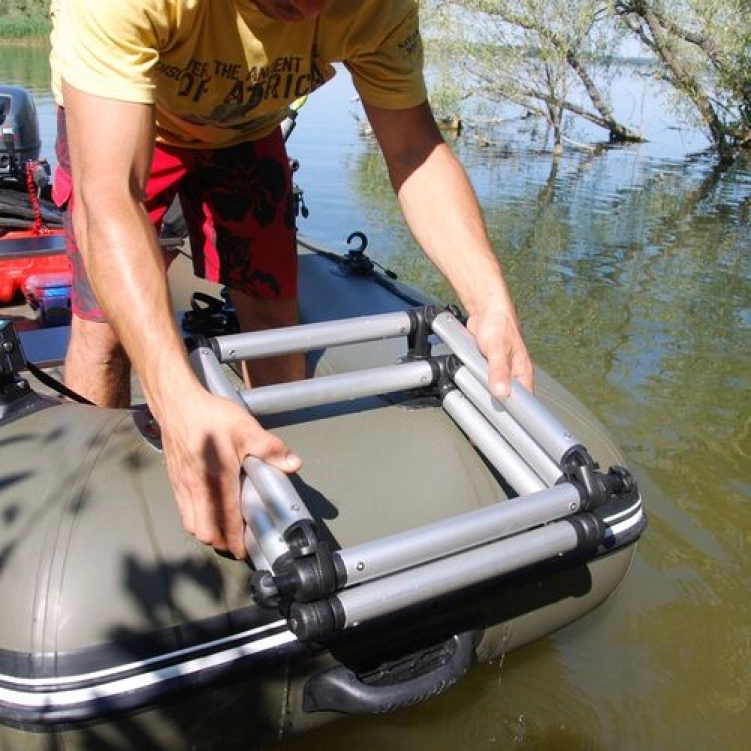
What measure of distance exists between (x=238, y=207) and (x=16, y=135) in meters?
2.88

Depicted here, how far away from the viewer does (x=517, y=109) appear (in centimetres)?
1670

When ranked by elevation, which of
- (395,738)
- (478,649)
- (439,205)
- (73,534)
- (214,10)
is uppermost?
(214,10)

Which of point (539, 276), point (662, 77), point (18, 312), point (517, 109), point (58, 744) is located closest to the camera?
point (58, 744)

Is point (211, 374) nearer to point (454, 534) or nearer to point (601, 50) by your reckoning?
point (454, 534)

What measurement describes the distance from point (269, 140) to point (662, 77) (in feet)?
49.9

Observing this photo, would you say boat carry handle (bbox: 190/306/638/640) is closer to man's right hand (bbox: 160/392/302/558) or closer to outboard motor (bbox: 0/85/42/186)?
man's right hand (bbox: 160/392/302/558)

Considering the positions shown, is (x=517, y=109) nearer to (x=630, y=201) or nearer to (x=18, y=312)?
(x=630, y=201)

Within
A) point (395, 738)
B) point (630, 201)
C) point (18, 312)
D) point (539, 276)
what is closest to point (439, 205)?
point (395, 738)

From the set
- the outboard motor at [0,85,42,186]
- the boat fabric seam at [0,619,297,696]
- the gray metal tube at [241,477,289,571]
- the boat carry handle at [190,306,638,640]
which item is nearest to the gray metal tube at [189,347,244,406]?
the boat carry handle at [190,306,638,640]

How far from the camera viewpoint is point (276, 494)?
56.7 inches

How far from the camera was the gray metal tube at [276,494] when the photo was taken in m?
1.42

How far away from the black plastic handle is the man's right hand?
49 centimetres

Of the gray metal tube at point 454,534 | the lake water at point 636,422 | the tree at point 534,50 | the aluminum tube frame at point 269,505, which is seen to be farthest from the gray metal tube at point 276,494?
the tree at point 534,50

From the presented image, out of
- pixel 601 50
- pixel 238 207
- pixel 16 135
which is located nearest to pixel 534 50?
pixel 601 50
